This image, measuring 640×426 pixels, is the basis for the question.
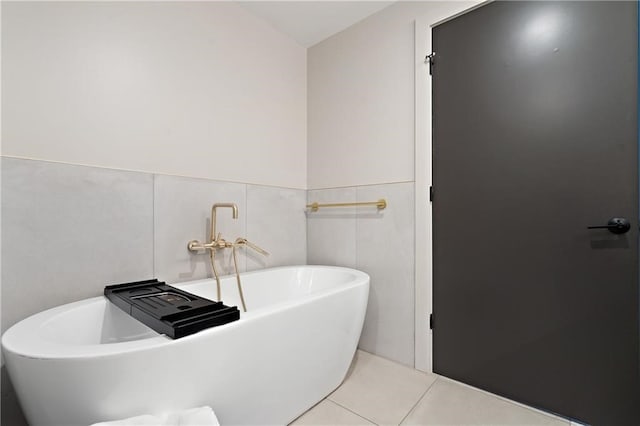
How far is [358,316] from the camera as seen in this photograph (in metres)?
1.48

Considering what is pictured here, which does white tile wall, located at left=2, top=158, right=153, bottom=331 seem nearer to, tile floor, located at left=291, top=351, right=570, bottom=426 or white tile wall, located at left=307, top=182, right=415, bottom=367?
tile floor, located at left=291, top=351, right=570, bottom=426

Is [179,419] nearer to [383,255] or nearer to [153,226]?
[153,226]

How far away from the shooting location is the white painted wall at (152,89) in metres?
1.16

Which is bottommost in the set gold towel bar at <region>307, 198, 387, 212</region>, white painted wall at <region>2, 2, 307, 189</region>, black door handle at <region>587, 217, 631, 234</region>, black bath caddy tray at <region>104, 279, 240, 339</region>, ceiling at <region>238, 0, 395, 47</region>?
black bath caddy tray at <region>104, 279, 240, 339</region>

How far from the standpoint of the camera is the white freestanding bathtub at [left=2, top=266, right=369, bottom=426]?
72 centimetres

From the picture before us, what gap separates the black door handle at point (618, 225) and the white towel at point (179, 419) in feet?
5.52

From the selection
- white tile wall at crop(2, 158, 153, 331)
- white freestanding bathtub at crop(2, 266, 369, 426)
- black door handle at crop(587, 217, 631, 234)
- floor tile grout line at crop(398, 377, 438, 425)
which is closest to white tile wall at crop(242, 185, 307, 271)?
white freestanding bathtub at crop(2, 266, 369, 426)

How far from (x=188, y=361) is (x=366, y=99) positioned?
1902 mm

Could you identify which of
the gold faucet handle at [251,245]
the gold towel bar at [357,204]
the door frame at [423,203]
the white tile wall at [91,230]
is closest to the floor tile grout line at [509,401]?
the door frame at [423,203]

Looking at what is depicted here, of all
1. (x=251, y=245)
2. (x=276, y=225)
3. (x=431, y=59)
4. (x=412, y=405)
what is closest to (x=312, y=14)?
(x=431, y=59)

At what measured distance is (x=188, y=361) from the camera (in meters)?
0.82

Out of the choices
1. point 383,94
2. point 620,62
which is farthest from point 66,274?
point 620,62

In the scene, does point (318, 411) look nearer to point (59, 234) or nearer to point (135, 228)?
point (135, 228)

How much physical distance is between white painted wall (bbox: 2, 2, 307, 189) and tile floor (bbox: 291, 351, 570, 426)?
57.3 inches
